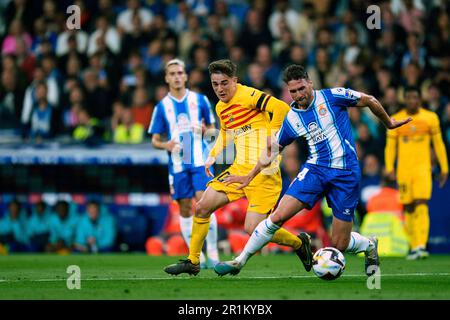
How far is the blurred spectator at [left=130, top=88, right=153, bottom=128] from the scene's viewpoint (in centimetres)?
1983

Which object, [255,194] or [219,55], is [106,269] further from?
[219,55]

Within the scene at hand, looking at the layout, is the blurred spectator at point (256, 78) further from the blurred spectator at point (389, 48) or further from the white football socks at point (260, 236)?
the white football socks at point (260, 236)

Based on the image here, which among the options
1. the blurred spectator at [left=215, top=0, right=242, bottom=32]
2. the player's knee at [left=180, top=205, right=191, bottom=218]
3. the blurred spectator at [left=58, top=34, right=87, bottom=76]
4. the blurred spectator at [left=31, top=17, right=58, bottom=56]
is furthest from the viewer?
the blurred spectator at [left=31, top=17, right=58, bottom=56]

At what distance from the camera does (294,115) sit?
1034 centimetres

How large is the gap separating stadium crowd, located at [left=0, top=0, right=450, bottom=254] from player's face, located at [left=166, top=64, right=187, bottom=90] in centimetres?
497

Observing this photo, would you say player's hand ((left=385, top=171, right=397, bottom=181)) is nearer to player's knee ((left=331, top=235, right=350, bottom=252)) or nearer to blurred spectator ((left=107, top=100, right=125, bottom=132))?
A: player's knee ((left=331, top=235, right=350, bottom=252))

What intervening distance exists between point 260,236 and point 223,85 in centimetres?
179

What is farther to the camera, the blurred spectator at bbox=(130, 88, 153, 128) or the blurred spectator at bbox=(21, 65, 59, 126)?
the blurred spectator at bbox=(21, 65, 59, 126)

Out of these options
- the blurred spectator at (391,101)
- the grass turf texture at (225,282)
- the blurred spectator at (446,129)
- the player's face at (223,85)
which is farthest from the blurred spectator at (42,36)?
the player's face at (223,85)

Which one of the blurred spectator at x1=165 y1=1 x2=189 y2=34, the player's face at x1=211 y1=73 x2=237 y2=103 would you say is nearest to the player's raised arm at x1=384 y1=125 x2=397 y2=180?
the player's face at x1=211 y1=73 x2=237 y2=103

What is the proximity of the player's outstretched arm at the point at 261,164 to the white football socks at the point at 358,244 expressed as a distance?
121 cm

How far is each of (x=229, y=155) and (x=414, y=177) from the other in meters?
3.10

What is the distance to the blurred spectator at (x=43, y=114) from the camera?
1995cm

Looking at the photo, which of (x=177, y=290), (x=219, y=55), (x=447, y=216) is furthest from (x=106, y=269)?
(x=219, y=55)
